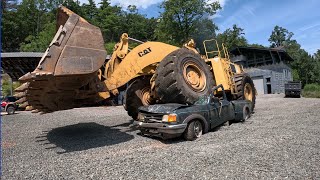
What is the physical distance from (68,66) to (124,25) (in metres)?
53.7

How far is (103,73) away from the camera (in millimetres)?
9266

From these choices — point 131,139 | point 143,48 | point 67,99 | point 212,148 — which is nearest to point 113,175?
point 212,148

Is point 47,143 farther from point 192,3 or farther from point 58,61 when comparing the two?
point 192,3

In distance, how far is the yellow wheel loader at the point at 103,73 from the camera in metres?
6.58

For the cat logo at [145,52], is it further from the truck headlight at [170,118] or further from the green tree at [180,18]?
the green tree at [180,18]

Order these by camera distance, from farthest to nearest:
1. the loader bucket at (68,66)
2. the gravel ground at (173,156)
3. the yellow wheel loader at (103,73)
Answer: the yellow wheel loader at (103,73), the loader bucket at (68,66), the gravel ground at (173,156)

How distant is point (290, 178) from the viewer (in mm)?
4527

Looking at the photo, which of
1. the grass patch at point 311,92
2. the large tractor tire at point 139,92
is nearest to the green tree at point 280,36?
the grass patch at point 311,92

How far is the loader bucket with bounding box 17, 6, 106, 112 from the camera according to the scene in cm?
634

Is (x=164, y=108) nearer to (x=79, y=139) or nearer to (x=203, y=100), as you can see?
→ (x=203, y=100)

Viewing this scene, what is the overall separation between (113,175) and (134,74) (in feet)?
14.5

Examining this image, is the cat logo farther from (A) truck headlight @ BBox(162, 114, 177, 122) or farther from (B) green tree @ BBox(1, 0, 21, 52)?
(B) green tree @ BBox(1, 0, 21, 52)

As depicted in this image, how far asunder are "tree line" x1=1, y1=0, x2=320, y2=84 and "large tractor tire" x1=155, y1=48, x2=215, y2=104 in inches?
1354

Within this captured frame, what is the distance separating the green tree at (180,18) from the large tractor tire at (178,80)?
4220 centimetres
